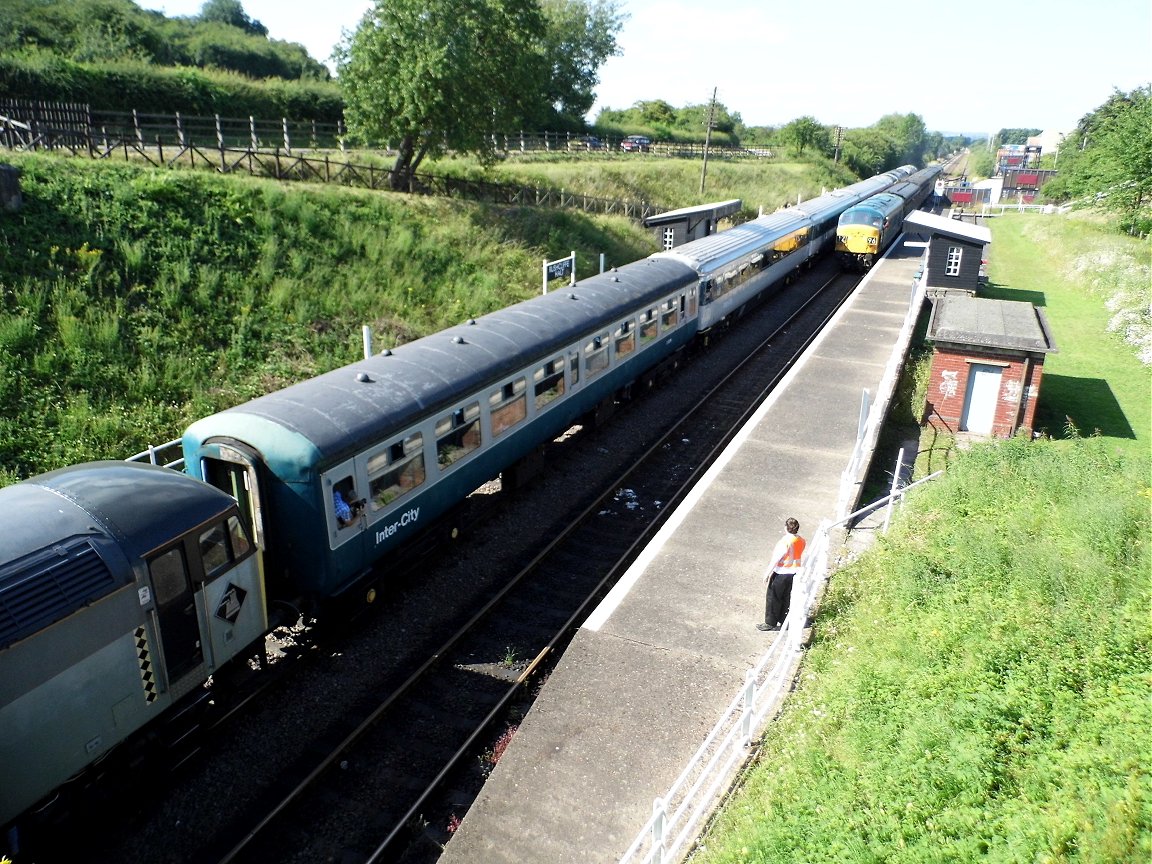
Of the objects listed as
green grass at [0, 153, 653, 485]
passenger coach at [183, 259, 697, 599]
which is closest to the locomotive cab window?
passenger coach at [183, 259, 697, 599]

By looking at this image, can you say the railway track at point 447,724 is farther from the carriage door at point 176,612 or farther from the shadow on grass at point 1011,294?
the shadow on grass at point 1011,294

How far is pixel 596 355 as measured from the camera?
16.2 metres

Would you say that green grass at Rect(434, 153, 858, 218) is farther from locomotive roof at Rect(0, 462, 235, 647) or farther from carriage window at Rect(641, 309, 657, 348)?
locomotive roof at Rect(0, 462, 235, 647)

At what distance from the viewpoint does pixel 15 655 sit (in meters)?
6.00

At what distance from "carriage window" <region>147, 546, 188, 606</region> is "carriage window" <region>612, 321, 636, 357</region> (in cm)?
1089

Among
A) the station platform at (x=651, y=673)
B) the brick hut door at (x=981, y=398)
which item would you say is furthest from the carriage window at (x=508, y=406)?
the brick hut door at (x=981, y=398)

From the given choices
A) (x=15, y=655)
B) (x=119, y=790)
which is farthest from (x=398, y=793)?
(x=15, y=655)

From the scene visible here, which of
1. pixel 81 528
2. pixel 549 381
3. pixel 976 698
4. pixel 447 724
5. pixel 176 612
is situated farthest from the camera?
pixel 549 381

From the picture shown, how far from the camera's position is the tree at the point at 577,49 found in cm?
6488

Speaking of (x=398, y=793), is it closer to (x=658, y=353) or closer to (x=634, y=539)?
(x=634, y=539)

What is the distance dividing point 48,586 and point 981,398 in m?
17.8

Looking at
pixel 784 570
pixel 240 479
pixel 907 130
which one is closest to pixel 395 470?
pixel 240 479

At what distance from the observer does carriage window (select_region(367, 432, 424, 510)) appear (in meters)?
10.2

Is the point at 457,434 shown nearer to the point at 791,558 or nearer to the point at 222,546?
the point at 222,546
